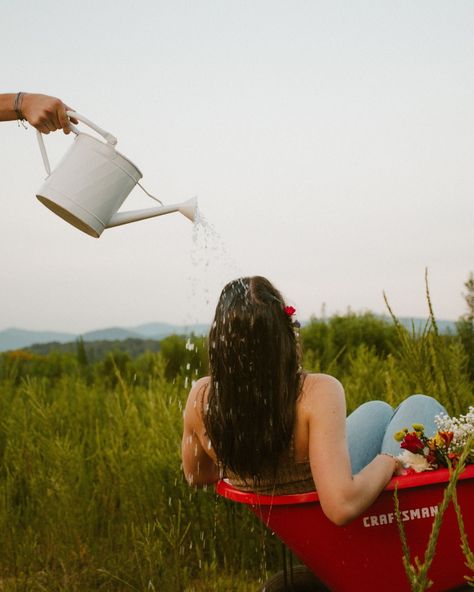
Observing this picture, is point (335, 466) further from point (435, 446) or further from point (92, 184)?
point (92, 184)

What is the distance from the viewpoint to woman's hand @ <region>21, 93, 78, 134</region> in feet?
7.18

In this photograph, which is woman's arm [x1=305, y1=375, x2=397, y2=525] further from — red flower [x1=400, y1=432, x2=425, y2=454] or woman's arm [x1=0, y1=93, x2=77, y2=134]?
woman's arm [x1=0, y1=93, x2=77, y2=134]

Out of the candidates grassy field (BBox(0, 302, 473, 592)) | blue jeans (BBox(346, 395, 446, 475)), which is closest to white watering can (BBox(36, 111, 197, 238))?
blue jeans (BBox(346, 395, 446, 475))

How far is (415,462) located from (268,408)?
15.0 inches

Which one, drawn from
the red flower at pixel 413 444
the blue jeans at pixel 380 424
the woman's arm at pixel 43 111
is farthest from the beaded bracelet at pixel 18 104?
the red flower at pixel 413 444


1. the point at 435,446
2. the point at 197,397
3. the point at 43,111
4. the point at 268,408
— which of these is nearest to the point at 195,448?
the point at 197,397

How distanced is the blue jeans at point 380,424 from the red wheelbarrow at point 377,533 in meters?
0.26

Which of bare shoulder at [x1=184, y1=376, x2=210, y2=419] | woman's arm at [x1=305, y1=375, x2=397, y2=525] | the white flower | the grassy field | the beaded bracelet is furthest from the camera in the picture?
the grassy field

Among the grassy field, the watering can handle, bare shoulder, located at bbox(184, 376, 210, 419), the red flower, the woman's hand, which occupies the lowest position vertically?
the grassy field

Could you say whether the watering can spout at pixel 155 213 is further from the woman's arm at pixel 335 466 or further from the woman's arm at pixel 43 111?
the woman's arm at pixel 335 466

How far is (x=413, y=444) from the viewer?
180 cm

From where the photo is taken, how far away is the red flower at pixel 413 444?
1.80 metres

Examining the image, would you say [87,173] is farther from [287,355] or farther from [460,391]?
[460,391]

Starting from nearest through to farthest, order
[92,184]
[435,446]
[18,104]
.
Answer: [435,446]
[92,184]
[18,104]
